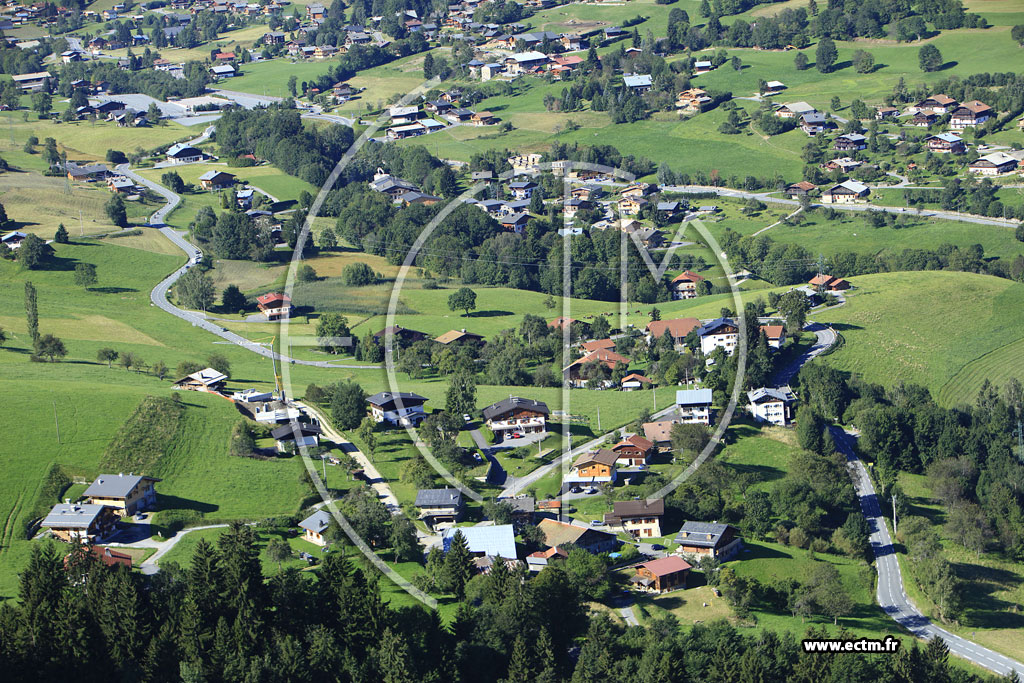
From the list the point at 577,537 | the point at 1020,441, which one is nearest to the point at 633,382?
the point at 1020,441

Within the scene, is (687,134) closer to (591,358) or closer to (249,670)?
(591,358)

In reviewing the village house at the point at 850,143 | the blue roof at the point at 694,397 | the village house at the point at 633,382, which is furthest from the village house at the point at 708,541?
the village house at the point at 850,143

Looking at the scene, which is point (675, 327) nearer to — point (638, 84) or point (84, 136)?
point (638, 84)

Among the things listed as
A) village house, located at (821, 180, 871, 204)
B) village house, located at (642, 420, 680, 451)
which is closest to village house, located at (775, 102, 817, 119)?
village house, located at (821, 180, 871, 204)

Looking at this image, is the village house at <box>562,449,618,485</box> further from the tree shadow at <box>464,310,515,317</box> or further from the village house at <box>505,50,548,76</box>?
the village house at <box>505,50,548,76</box>

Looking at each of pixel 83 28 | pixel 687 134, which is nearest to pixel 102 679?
pixel 687 134

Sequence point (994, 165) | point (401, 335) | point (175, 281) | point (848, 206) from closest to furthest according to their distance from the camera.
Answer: point (401, 335) → point (175, 281) → point (848, 206) → point (994, 165)
